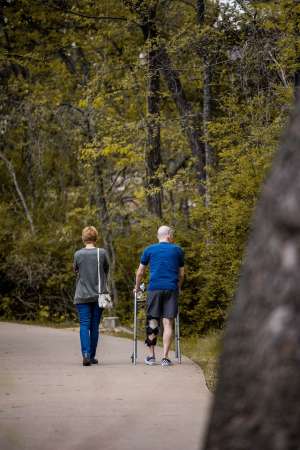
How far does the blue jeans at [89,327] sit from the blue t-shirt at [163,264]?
913 mm

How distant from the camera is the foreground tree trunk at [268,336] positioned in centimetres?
332

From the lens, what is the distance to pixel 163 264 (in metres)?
13.0

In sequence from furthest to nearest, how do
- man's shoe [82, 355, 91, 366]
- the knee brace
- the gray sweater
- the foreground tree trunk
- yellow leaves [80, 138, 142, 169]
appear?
yellow leaves [80, 138, 142, 169]
the gray sweater
the knee brace
man's shoe [82, 355, 91, 366]
the foreground tree trunk

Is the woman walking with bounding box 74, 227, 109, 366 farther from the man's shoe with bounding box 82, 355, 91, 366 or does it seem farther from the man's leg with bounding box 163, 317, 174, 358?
the man's leg with bounding box 163, 317, 174, 358

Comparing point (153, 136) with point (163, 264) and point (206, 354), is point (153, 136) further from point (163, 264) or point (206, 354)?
point (163, 264)

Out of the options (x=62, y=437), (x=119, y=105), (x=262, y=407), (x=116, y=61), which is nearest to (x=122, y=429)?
(x=62, y=437)

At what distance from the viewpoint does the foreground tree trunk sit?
3.32 meters

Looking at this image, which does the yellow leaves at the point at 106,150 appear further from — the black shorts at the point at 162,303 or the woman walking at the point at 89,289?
the black shorts at the point at 162,303

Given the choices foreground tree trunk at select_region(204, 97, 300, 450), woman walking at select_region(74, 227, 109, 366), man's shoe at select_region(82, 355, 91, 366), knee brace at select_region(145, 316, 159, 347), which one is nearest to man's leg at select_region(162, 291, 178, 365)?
knee brace at select_region(145, 316, 159, 347)

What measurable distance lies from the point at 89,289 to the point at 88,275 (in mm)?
213

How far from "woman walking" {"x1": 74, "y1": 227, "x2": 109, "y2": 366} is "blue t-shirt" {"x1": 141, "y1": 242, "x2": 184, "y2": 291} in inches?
29.7

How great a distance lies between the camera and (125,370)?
1238 cm

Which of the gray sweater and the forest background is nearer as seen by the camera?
the gray sweater

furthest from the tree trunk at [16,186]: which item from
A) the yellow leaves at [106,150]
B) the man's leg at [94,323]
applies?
the man's leg at [94,323]
